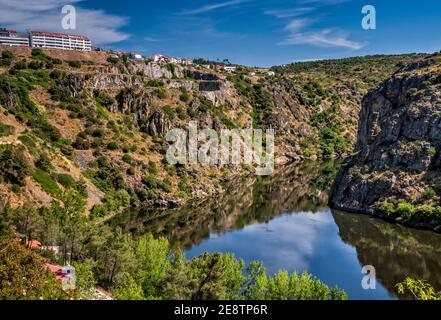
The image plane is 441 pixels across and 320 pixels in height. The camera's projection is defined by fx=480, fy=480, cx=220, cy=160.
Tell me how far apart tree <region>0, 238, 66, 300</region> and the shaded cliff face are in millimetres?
57746

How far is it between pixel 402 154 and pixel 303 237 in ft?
90.2

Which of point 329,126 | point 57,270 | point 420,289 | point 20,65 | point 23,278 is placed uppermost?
point 20,65

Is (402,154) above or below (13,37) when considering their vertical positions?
below

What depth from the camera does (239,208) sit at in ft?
295

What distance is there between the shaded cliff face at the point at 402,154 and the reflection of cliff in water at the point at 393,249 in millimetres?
4415

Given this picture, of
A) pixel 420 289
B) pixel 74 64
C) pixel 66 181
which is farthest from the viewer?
pixel 74 64

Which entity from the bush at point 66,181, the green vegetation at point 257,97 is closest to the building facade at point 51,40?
the green vegetation at point 257,97

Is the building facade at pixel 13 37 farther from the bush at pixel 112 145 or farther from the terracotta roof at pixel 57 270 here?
the terracotta roof at pixel 57 270

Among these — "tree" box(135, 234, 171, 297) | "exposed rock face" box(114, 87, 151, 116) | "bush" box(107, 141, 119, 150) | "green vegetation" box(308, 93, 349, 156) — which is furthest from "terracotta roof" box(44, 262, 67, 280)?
"green vegetation" box(308, 93, 349, 156)

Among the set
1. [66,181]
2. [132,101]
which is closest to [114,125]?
[132,101]

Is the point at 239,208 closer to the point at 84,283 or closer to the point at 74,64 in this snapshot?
the point at 84,283

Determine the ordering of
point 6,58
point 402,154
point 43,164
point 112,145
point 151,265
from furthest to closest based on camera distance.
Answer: point 6,58 < point 112,145 < point 402,154 < point 43,164 < point 151,265

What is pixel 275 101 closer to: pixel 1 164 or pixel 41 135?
pixel 41 135

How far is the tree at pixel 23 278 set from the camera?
91.5 ft
